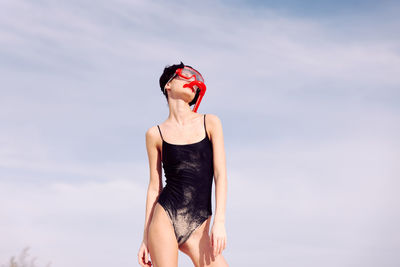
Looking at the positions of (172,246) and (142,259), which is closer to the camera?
(172,246)

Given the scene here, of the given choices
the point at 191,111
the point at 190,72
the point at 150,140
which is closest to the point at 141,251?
the point at 150,140

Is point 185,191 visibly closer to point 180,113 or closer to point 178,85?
point 180,113

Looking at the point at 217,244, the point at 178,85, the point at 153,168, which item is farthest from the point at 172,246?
the point at 178,85

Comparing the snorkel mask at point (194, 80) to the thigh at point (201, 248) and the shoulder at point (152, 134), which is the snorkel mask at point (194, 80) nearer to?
the shoulder at point (152, 134)

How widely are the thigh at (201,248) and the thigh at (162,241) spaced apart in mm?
169

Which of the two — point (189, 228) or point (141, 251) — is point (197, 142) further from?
point (141, 251)

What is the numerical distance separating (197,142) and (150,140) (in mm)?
626

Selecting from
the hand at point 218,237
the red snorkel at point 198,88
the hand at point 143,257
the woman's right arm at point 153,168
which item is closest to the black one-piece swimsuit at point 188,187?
the woman's right arm at point 153,168

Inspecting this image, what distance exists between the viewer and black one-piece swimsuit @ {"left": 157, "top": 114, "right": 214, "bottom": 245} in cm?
520

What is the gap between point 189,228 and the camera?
518 centimetres

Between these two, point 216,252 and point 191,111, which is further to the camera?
point 191,111

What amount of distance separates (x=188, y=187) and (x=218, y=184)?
1.07ft

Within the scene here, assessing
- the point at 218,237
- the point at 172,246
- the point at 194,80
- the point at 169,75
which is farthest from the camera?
the point at 169,75

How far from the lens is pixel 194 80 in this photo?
18.9ft
